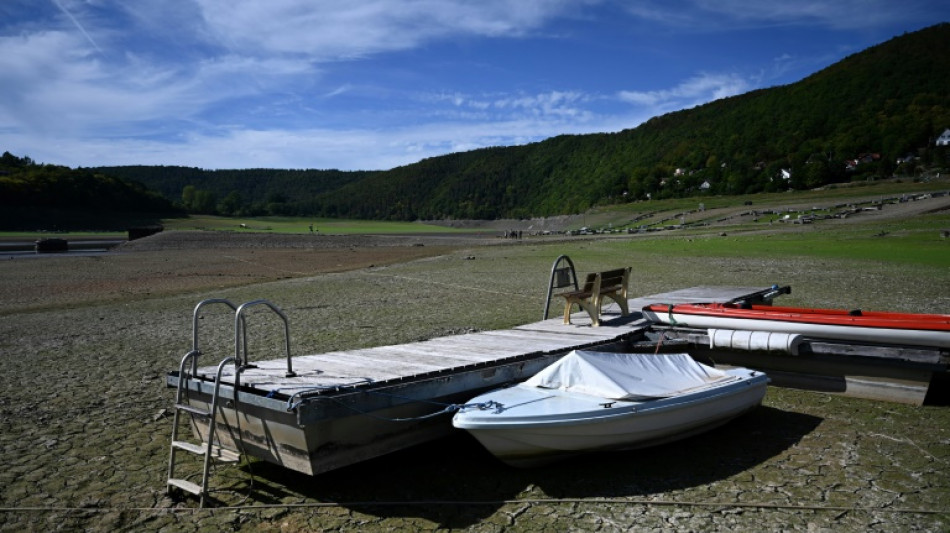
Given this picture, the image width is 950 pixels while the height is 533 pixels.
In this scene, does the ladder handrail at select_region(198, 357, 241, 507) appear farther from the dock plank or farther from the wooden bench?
→ the wooden bench

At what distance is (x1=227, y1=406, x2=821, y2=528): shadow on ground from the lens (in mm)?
5969

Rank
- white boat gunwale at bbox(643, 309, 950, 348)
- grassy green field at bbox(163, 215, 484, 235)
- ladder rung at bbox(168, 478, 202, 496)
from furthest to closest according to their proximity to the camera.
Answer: grassy green field at bbox(163, 215, 484, 235)
white boat gunwale at bbox(643, 309, 950, 348)
ladder rung at bbox(168, 478, 202, 496)

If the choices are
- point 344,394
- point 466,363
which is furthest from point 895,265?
point 344,394

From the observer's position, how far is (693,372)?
25.0ft

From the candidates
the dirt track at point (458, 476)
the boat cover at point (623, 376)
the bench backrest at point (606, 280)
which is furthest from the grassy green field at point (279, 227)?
the boat cover at point (623, 376)

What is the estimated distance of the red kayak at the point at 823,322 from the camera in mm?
8125

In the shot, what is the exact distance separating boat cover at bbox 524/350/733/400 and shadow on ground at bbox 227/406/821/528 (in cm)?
67

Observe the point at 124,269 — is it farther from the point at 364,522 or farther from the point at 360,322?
the point at 364,522

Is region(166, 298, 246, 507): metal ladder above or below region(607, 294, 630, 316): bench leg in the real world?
below

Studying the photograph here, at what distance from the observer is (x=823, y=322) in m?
8.81

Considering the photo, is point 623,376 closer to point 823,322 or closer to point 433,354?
point 433,354

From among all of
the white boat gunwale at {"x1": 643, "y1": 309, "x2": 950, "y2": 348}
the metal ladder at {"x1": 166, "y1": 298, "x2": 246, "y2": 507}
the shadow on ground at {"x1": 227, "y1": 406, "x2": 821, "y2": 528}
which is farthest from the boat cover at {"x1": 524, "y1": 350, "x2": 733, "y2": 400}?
the metal ladder at {"x1": 166, "y1": 298, "x2": 246, "y2": 507}

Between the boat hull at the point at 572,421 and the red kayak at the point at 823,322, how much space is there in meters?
2.54

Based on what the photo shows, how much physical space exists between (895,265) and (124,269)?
3732cm
